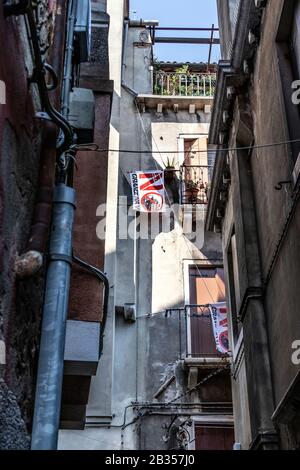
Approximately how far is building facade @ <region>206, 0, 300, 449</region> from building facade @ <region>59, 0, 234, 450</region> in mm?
3521

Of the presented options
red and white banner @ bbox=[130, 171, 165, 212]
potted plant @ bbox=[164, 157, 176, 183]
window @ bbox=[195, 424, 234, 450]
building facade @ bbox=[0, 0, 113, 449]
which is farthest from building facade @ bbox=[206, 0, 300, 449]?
potted plant @ bbox=[164, 157, 176, 183]

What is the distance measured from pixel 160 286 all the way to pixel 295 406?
1147cm

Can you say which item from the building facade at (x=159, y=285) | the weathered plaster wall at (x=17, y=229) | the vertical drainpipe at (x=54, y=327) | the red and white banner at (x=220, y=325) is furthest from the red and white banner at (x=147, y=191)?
the weathered plaster wall at (x=17, y=229)

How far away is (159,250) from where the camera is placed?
1936 cm

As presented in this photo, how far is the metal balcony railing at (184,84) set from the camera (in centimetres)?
2328

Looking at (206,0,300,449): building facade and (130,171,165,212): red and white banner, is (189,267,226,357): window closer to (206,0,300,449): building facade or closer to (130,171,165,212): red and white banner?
(130,171,165,212): red and white banner

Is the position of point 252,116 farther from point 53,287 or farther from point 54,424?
point 54,424

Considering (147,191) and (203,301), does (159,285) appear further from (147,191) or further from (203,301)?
(147,191)

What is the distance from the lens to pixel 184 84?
23.6 meters

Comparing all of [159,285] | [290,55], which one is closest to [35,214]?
[290,55]

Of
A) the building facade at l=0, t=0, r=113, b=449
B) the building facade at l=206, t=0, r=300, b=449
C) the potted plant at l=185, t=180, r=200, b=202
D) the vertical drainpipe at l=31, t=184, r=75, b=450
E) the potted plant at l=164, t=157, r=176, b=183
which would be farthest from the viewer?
the potted plant at l=164, t=157, r=176, b=183

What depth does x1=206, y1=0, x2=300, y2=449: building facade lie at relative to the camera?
27.4ft

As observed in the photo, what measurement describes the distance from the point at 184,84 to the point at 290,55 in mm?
14594

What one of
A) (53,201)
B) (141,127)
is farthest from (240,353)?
(141,127)
